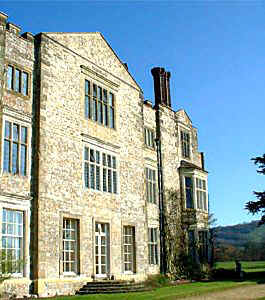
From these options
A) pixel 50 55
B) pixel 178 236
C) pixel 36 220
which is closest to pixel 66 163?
pixel 36 220

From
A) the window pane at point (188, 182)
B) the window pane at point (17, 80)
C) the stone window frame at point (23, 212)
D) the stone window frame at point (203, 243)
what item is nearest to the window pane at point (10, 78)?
the window pane at point (17, 80)

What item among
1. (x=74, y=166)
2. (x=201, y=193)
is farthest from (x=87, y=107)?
(x=201, y=193)

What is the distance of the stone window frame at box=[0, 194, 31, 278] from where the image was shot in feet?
54.0

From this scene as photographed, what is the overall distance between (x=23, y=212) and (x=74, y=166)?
11.6 ft

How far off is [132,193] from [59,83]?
23.8 ft

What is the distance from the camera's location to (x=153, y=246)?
26062 mm

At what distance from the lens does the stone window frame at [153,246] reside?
25652 mm

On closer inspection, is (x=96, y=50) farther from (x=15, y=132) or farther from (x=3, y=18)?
(x=15, y=132)

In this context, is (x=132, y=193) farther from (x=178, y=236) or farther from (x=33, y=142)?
(x=33, y=142)

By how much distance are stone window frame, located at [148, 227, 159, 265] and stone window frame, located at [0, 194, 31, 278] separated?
9925mm

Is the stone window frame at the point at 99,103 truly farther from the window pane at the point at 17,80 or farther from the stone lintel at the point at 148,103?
the stone lintel at the point at 148,103

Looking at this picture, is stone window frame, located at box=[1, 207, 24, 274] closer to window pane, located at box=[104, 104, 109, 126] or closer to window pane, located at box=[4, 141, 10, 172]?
window pane, located at box=[4, 141, 10, 172]

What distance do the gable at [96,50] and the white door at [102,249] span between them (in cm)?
802

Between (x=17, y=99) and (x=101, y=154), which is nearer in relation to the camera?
(x=17, y=99)
